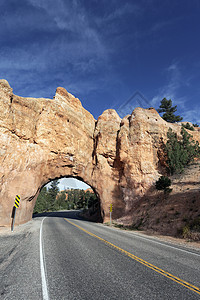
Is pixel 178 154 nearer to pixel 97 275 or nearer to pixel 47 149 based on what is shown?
pixel 47 149

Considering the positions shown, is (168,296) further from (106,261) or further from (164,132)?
(164,132)

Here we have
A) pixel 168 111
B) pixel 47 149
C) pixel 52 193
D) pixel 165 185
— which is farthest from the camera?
pixel 52 193

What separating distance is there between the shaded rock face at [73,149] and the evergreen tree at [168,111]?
21.3 meters

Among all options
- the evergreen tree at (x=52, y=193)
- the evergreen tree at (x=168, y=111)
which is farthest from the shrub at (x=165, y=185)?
the evergreen tree at (x=52, y=193)

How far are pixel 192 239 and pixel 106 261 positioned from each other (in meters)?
8.69

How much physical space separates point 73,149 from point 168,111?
41763 mm

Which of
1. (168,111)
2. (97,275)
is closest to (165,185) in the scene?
(97,275)

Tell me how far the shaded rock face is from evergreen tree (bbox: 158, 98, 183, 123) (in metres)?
21.3

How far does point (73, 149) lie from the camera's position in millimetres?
28234

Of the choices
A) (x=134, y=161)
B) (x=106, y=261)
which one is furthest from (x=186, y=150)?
(x=106, y=261)

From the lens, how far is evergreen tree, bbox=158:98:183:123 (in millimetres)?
54272

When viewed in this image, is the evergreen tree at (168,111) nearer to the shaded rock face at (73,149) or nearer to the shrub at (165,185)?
the shaded rock face at (73,149)

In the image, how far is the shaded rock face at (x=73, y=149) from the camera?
68.8ft

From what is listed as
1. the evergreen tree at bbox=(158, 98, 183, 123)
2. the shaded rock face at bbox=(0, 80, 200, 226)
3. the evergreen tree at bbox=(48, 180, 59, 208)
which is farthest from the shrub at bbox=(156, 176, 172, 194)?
the evergreen tree at bbox=(48, 180, 59, 208)
